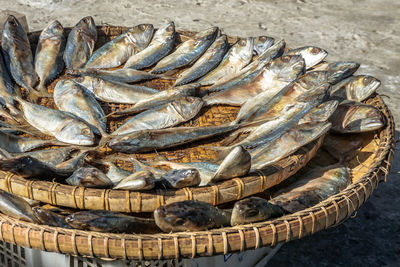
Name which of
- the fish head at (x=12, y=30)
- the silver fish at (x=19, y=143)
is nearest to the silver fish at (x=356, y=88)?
the silver fish at (x=19, y=143)

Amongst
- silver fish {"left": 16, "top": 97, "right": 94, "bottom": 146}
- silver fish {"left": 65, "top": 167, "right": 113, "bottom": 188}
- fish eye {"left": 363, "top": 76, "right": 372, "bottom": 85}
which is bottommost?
silver fish {"left": 16, "top": 97, "right": 94, "bottom": 146}

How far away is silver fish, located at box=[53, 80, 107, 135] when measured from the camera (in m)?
3.04

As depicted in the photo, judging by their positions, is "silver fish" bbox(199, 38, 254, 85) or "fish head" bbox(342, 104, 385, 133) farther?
"silver fish" bbox(199, 38, 254, 85)

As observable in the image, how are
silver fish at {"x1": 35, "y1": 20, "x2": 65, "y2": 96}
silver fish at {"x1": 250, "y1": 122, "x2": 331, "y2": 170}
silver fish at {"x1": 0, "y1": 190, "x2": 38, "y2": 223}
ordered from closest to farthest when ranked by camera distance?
silver fish at {"x1": 0, "y1": 190, "x2": 38, "y2": 223} → silver fish at {"x1": 250, "y1": 122, "x2": 331, "y2": 170} → silver fish at {"x1": 35, "y1": 20, "x2": 65, "y2": 96}

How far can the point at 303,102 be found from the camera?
298cm

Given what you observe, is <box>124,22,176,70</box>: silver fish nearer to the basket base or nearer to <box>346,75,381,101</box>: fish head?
<box>346,75,381,101</box>: fish head

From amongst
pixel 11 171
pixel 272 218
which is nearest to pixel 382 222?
pixel 272 218

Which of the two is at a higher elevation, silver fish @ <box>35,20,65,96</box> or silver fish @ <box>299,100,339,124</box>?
silver fish @ <box>299,100,339,124</box>

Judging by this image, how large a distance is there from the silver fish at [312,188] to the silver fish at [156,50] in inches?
60.7

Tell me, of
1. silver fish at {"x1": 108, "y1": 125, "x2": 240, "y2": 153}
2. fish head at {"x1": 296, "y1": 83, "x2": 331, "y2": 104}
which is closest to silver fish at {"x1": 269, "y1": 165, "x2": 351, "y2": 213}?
fish head at {"x1": 296, "y1": 83, "x2": 331, "y2": 104}

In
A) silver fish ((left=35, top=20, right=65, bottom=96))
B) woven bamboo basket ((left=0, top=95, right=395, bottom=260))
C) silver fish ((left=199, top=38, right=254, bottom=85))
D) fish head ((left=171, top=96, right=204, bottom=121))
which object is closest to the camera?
woven bamboo basket ((left=0, top=95, right=395, bottom=260))

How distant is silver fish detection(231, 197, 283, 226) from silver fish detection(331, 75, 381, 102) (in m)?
1.36

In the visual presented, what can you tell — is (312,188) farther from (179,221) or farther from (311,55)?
(311,55)

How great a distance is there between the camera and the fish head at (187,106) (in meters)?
3.13
